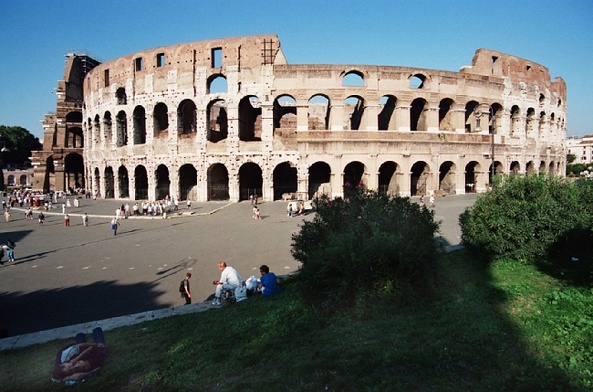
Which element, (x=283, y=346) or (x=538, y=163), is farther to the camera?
(x=538, y=163)

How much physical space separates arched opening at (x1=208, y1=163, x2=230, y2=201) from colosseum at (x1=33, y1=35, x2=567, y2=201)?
0.34 ft

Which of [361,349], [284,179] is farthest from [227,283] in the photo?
[284,179]

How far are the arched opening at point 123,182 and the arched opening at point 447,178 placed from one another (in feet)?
90.1

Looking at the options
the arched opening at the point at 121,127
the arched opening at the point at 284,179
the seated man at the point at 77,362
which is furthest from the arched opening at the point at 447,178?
the arched opening at the point at 121,127

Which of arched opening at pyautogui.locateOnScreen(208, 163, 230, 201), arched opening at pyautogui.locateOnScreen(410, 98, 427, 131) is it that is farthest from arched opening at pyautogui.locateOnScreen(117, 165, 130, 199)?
arched opening at pyautogui.locateOnScreen(410, 98, 427, 131)

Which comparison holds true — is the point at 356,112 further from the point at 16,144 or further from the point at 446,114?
the point at 16,144

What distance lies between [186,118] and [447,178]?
74.8ft

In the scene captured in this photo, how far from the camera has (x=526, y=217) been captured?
8.01 metres

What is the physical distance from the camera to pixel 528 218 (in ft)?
26.4

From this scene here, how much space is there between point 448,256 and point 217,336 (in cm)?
672

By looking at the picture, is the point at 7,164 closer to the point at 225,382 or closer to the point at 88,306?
the point at 88,306

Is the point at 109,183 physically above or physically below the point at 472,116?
below

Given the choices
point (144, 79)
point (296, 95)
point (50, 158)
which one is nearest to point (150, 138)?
point (144, 79)

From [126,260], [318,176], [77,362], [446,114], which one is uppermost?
[446,114]
